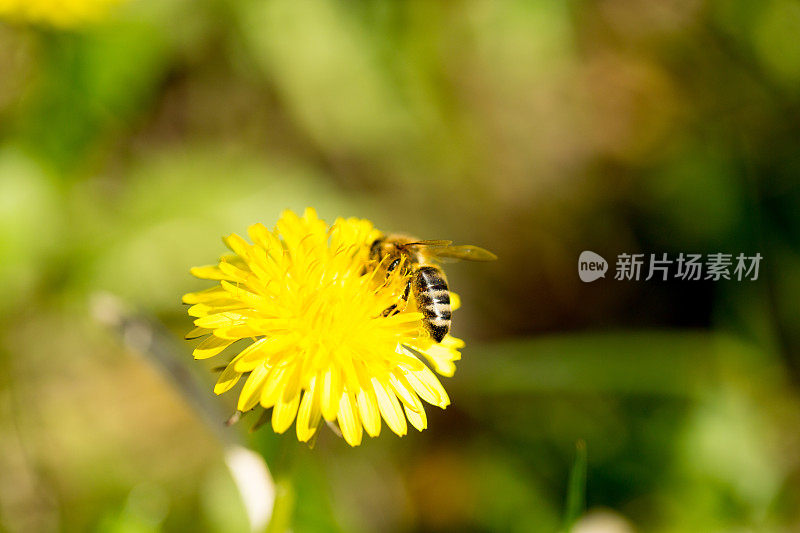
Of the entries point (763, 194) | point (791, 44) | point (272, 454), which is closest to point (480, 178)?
point (763, 194)

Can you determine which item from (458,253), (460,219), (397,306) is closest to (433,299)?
(397,306)

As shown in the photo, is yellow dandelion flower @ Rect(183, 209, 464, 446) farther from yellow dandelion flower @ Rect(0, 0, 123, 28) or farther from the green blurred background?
yellow dandelion flower @ Rect(0, 0, 123, 28)

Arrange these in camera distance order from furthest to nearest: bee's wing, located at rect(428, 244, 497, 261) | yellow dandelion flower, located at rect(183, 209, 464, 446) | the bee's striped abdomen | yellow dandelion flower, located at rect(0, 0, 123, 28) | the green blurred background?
the green blurred background → yellow dandelion flower, located at rect(0, 0, 123, 28) → bee's wing, located at rect(428, 244, 497, 261) → the bee's striped abdomen → yellow dandelion flower, located at rect(183, 209, 464, 446)

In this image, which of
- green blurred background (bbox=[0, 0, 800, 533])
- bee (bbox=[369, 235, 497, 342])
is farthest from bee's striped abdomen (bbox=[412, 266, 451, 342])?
green blurred background (bbox=[0, 0, 800, 533])

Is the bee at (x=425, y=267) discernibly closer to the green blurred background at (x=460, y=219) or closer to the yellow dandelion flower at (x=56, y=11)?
the green blurred background at (x=460, y=219)

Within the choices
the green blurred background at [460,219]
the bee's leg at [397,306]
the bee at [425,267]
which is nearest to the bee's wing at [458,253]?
the bee at [425,267]

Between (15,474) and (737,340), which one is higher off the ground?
(737,340)

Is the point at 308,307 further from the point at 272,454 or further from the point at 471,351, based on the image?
the point at 471,351

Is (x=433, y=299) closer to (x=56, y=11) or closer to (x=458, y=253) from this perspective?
(x=458, y=253)
